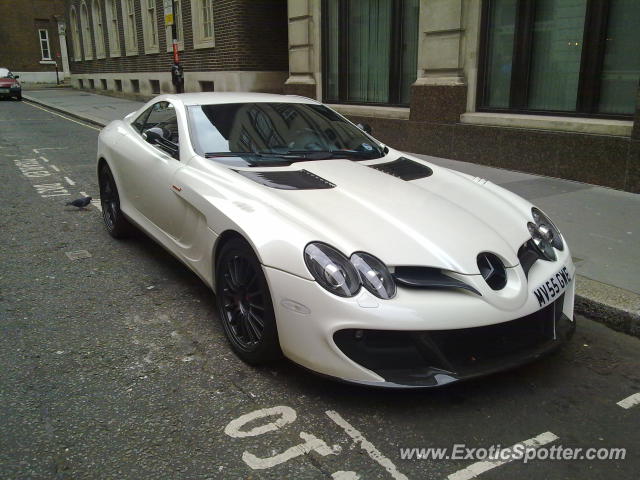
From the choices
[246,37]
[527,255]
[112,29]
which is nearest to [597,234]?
[527,255]

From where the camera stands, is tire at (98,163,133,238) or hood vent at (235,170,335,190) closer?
hood vent at (235,170,335,190)

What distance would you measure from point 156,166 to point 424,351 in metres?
2.73

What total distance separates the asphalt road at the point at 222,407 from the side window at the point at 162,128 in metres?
1.13

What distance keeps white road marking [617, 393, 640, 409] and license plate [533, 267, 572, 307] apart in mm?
620

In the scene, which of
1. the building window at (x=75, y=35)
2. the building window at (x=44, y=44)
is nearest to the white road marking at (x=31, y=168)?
the building window at (x=75, y=35)

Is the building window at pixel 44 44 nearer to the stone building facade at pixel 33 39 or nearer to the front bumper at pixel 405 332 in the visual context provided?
the stone building facade at pixel 33 39

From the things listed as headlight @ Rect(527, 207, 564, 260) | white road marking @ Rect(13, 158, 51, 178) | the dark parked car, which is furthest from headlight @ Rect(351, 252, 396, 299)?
the dark parked car

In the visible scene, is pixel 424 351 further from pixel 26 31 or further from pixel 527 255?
pixel 26 31

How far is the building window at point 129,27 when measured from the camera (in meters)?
24.8

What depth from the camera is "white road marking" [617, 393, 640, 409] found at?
9.80 feet

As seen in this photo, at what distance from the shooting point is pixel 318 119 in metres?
4.79

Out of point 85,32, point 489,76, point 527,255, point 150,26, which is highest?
point 85,32

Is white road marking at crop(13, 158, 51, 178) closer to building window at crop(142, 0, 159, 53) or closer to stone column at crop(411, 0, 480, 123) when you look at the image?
stone column at crop(411, 0, 480, 123)

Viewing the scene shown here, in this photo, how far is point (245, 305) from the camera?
3.32 metres
